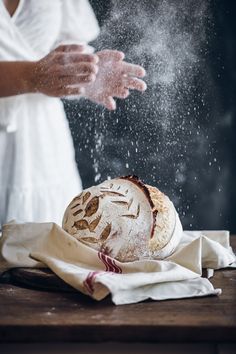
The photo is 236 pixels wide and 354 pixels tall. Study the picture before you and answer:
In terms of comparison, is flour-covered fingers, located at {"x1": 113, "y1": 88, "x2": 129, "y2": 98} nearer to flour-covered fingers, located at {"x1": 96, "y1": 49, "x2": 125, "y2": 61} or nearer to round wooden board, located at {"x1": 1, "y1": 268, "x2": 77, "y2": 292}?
flour-covered fingers, located at {"x1": 96, "y1": 49, "x2": 125, "y2": 61}

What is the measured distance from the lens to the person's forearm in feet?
4.86

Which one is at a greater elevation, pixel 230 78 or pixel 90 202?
pixel 230 78

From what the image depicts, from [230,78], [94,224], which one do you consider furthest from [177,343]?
[230,78]

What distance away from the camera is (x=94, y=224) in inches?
42.5

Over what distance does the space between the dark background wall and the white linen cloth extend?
3 centimetres

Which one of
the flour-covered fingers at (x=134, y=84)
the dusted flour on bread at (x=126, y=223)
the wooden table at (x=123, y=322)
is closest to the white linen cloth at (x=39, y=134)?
the flour-covered fingers at (x=134, y=84)

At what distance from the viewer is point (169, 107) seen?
1576 millimetres

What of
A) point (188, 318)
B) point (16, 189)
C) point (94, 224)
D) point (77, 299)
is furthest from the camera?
point (16, 189)

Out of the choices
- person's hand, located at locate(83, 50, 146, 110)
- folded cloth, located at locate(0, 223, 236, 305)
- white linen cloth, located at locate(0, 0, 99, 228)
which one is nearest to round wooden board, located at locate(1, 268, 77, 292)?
folded cloth, located at locate(0, 223, 236, 305)

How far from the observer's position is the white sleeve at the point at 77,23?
5.00 feet

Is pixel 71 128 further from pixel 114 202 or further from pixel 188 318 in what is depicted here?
pixel 188 318

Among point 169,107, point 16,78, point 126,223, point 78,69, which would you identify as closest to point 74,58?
point 78,69

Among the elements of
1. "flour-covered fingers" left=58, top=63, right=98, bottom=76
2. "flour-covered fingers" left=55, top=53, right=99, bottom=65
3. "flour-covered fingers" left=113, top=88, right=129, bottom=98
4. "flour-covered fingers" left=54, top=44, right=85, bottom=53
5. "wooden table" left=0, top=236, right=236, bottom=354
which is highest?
"flour-covered fingers" left=54, top=44, right=85, bottom=53

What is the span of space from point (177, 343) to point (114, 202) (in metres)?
0.30
